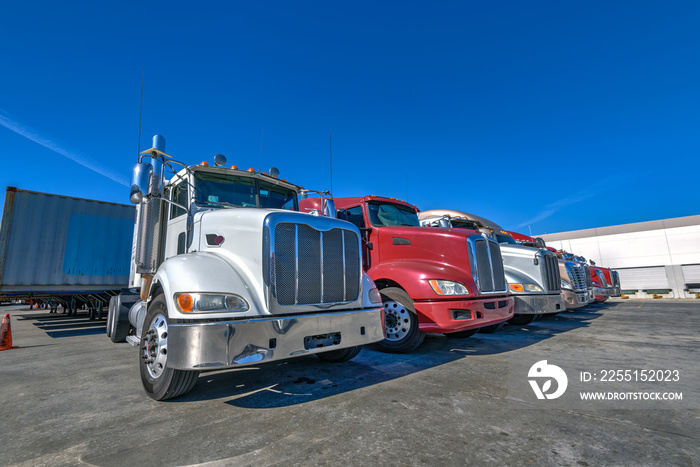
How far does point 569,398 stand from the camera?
10.1 ft

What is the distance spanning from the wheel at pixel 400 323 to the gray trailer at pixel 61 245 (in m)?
8.86

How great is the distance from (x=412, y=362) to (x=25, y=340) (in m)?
9.20

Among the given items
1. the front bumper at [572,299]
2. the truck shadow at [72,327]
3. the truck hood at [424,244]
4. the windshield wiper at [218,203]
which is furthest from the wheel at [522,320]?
the truck shadow at [72,327]

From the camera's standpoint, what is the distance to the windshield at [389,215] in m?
6.08

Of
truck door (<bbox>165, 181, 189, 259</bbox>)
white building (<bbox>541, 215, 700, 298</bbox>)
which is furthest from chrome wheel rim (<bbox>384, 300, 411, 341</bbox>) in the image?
white building (<bbox>541, 215, 700, 298</bbox>)

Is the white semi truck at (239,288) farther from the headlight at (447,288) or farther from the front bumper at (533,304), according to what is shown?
the front bumper at (533,304)

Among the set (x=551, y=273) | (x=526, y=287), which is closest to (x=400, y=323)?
(x=526, y=287)

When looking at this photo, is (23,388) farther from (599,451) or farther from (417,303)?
(599,451)

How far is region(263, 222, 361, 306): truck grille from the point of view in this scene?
3.08 metres

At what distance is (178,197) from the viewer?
180 inches

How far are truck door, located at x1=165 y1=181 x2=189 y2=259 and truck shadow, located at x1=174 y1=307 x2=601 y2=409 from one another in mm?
1707

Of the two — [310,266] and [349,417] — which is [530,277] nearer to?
[310,266]

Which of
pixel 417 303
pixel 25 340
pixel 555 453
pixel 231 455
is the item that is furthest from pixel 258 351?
pixel 25 340

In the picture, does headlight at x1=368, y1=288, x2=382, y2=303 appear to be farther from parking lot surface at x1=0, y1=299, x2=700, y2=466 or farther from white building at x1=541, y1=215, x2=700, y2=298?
white building at x1=541, y1=215, x2=700, y2=298
